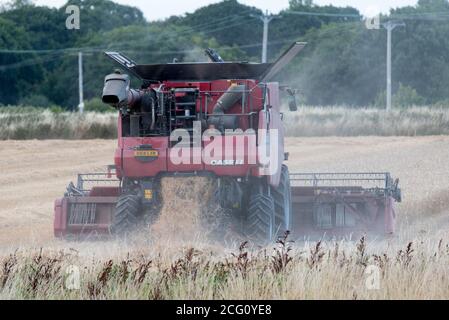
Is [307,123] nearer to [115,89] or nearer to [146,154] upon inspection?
[146,154]

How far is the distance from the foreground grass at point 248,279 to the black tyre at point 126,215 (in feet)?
11.3

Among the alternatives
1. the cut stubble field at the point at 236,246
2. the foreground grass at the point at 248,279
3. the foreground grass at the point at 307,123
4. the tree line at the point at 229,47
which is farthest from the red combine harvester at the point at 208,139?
the tree line at the point at 229,47

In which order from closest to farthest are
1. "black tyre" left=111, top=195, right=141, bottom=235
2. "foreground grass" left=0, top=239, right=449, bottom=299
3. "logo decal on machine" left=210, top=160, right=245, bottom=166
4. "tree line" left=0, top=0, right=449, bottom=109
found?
"foreground grass" left=0, top=239, right=449, bottom=299 → "logo decal on machine" left=210, top=160, right=245, bottom=166 → "black tyre" left=111, top=195, right=141, bottom=235 → "tree line" left=0, top=0, right=449, bottom=109

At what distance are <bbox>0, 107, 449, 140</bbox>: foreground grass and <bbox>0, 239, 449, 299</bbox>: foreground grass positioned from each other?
2327 centimetres

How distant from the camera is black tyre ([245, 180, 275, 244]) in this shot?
44.6 feet

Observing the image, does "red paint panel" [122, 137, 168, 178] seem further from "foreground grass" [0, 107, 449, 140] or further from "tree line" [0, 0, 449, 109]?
"tree line" [0, 0, 449, 109]

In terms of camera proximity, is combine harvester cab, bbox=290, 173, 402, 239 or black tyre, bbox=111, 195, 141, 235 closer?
black tyre, bbox=111, 195, 141, 235

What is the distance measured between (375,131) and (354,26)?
27922mm

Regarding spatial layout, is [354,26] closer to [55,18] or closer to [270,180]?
[55,18]

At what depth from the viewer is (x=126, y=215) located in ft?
44.9

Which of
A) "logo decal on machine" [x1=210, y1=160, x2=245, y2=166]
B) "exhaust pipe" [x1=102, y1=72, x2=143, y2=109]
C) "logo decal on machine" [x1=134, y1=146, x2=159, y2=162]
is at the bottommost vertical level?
"logo decal on machine" [x1=210, y1=160, x2=245, y2=166]

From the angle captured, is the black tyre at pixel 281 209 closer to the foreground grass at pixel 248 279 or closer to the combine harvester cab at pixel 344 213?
the combine harvester cab at pixel 344 213

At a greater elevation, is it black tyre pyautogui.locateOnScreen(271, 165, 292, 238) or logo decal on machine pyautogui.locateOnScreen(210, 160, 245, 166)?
logo decal on machine pyautogui.locateOnScreen(210, 160, 245, 166)

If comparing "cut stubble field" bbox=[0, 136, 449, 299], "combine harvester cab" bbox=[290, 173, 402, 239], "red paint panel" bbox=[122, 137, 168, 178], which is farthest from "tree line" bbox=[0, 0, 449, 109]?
"red paint panel" bbox=[122, 137, 168, 178]
